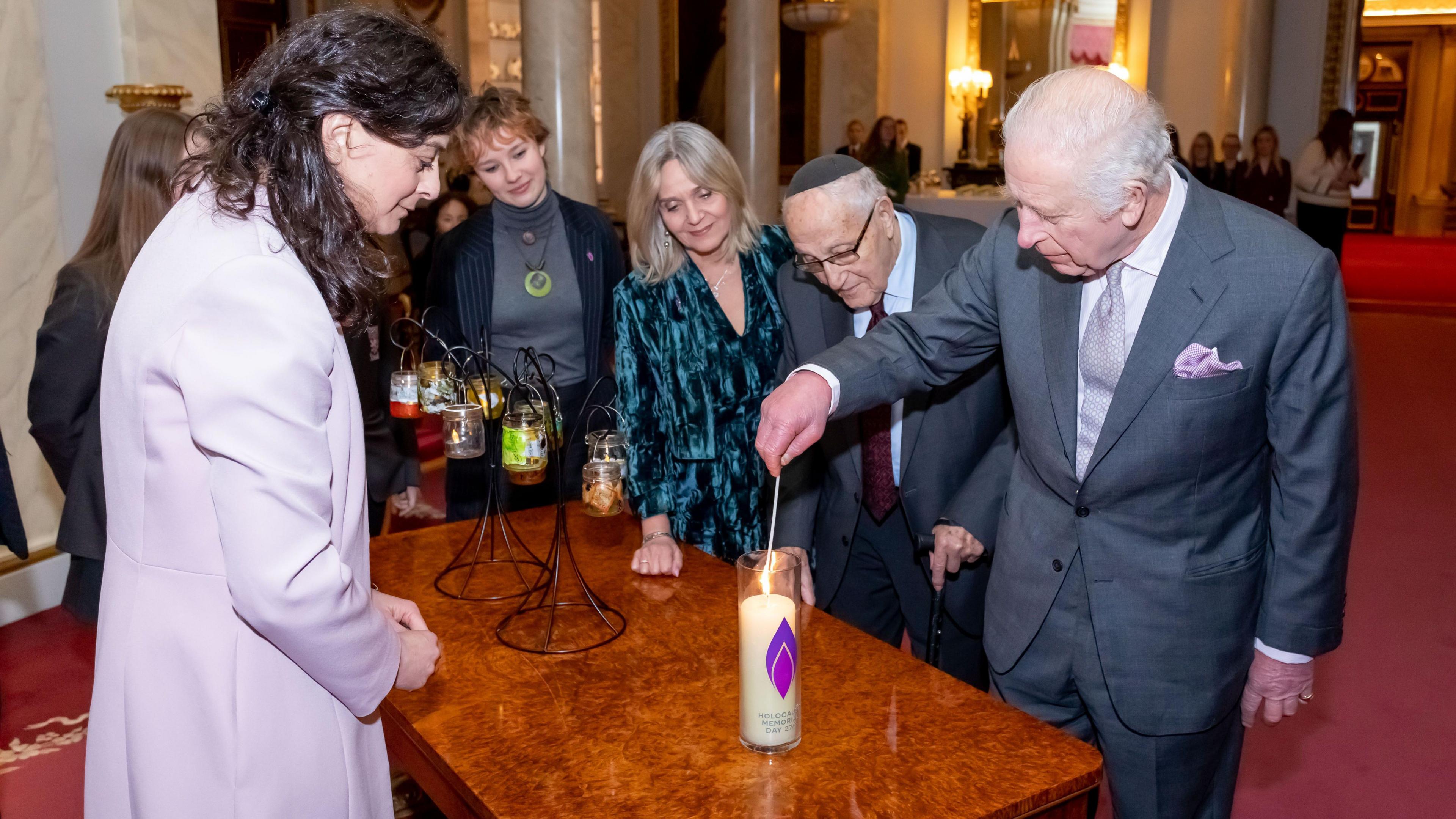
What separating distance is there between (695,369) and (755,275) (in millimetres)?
270

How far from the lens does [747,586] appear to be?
57.4 inches

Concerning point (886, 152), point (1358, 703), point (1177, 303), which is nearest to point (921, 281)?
point (1177, 303)

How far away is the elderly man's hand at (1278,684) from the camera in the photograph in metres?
1.82

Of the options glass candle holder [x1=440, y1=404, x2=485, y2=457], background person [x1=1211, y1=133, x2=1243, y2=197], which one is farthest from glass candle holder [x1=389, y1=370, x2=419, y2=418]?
background person [x1=1211, y1=133, x2=1243, y2=197]

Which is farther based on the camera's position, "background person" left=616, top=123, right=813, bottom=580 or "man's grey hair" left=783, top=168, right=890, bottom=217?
"background person" left=616, top=123, right=813, bottom=580

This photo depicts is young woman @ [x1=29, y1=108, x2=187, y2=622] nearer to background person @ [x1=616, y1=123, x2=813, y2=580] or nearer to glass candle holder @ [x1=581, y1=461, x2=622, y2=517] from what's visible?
background person @ [x1=616, y1=123, x2=813, y2=580]

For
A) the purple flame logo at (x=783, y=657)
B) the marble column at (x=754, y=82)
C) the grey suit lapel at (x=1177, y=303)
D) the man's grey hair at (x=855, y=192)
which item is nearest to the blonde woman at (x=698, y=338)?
the man's grey hair at (x=855, y=192)

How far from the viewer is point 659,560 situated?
220cm

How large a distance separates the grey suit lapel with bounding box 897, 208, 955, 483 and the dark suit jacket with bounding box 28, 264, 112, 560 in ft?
6.19

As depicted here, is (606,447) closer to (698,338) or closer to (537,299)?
(698,338)

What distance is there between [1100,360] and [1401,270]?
593 inches

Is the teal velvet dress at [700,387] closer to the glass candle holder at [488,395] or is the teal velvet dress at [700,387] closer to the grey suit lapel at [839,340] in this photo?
the grey suit lapel at [839,340]

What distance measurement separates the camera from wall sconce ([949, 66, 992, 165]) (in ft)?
48.5

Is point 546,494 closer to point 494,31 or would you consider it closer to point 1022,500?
point 1022,500
